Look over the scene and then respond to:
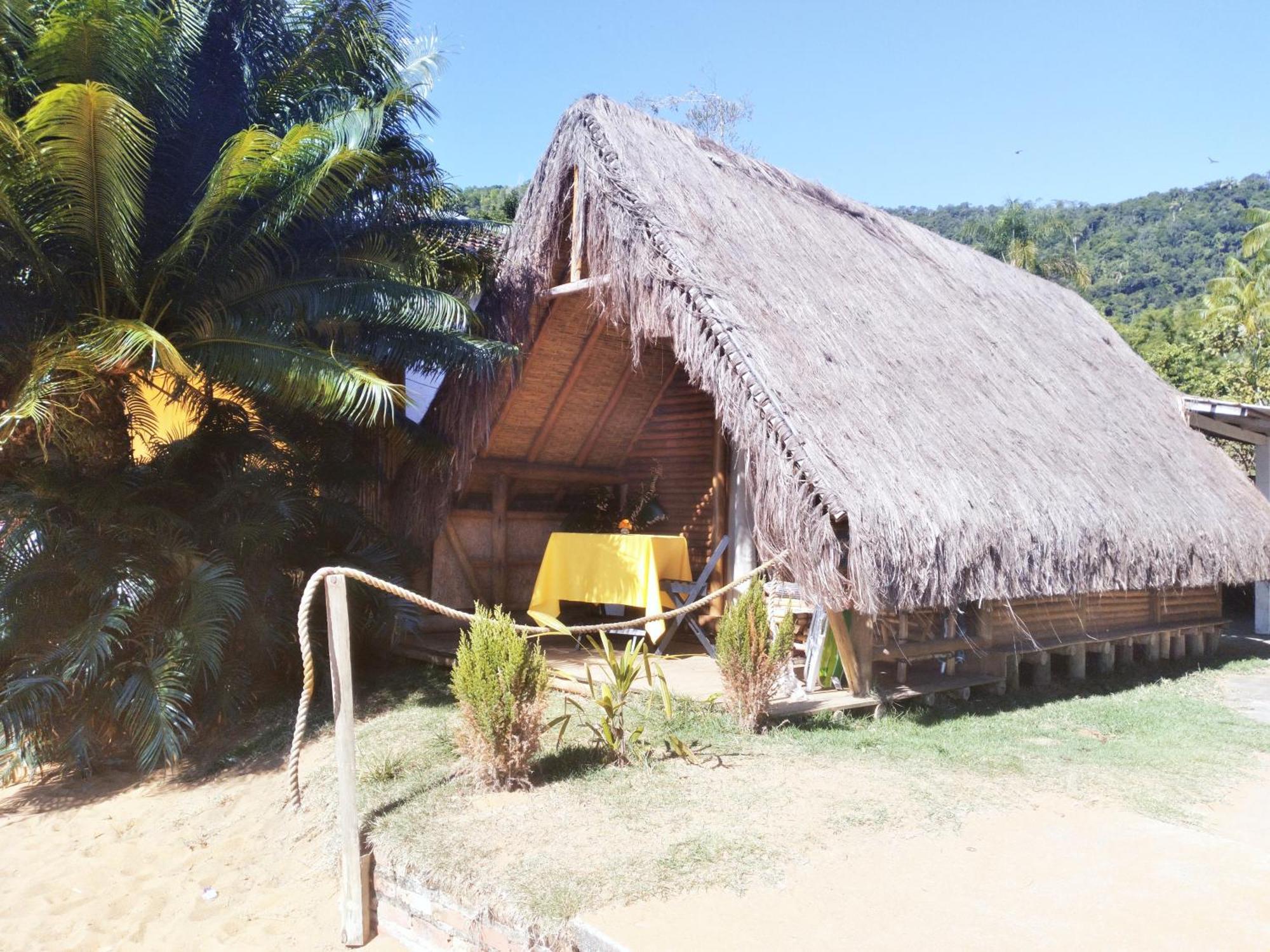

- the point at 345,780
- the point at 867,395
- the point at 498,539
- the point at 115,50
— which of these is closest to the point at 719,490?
the point at 498,539

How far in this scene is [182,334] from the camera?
21.1 feet

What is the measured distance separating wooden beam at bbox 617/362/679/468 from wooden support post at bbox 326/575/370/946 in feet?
18.8

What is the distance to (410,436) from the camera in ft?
26.0

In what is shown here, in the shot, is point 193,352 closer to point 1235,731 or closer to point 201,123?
point 201,123

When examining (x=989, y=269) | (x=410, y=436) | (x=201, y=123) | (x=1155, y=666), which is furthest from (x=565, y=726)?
(x=989, y=269)

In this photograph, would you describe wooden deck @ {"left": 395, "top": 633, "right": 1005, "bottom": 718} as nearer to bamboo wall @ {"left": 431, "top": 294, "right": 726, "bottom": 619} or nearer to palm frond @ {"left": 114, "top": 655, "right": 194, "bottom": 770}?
bamboo wall @ {"left": 431, "top": 294, "right": 726, "bottom": 619}

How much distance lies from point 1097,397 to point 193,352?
8.42 m

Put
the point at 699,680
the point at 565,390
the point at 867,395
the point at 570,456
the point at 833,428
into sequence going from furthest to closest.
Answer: the point at 570,456 → the point at 565,390 → the point at 699,680 → the point at 867,395 → the point at 833,428

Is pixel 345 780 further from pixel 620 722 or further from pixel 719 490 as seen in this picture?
pixel 719 490

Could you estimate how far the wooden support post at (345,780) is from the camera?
13.4 feet

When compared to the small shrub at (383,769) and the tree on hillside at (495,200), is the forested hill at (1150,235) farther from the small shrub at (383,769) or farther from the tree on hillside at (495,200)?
the small shrub at (383,769)

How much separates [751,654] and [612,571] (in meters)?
2.29

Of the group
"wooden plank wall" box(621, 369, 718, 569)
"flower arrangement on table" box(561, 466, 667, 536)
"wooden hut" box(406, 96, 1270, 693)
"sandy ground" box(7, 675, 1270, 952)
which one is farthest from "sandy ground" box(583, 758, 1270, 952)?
"wooden plank wall" box(621, 369, 718, 569)

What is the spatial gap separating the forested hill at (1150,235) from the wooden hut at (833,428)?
2950 cm
